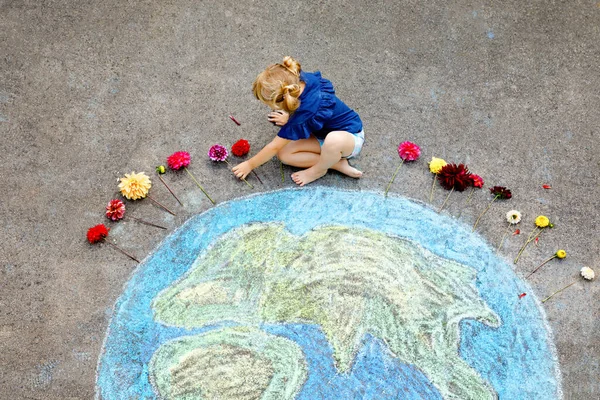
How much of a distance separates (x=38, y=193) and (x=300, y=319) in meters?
1.43

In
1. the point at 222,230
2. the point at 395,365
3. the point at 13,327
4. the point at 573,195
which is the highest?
the point at 573,195

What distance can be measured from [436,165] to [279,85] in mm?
955

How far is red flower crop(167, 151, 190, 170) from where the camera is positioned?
3090mm

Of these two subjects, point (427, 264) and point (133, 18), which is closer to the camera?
point (427, 264)

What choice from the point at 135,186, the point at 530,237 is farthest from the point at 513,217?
the point at 135,186

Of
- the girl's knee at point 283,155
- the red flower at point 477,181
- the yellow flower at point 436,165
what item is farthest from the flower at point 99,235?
the red flower at point 477,181

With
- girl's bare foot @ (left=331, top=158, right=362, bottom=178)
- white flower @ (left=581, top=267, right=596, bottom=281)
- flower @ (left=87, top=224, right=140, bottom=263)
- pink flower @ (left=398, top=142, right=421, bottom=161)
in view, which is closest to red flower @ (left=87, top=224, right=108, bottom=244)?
flower @ (left=87, top=224, right=140, bottom=263)

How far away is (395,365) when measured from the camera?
268cm

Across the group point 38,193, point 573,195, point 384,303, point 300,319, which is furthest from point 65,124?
point 573,195

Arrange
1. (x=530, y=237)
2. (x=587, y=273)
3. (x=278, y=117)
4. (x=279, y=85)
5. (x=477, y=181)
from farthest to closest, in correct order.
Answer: (x=477, y=181) < (x=530, y=237) < (x=587, y=273) < (x=278, y=117) < (x=279, y=85)

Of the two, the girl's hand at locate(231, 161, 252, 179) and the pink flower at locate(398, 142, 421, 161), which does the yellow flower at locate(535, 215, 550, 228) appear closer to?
the pink flower at locate(398, 142, 421, 161)

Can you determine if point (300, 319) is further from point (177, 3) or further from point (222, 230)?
point (177, 3)

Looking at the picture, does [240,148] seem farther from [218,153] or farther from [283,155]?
[283,155]

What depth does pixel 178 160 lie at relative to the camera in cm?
309
